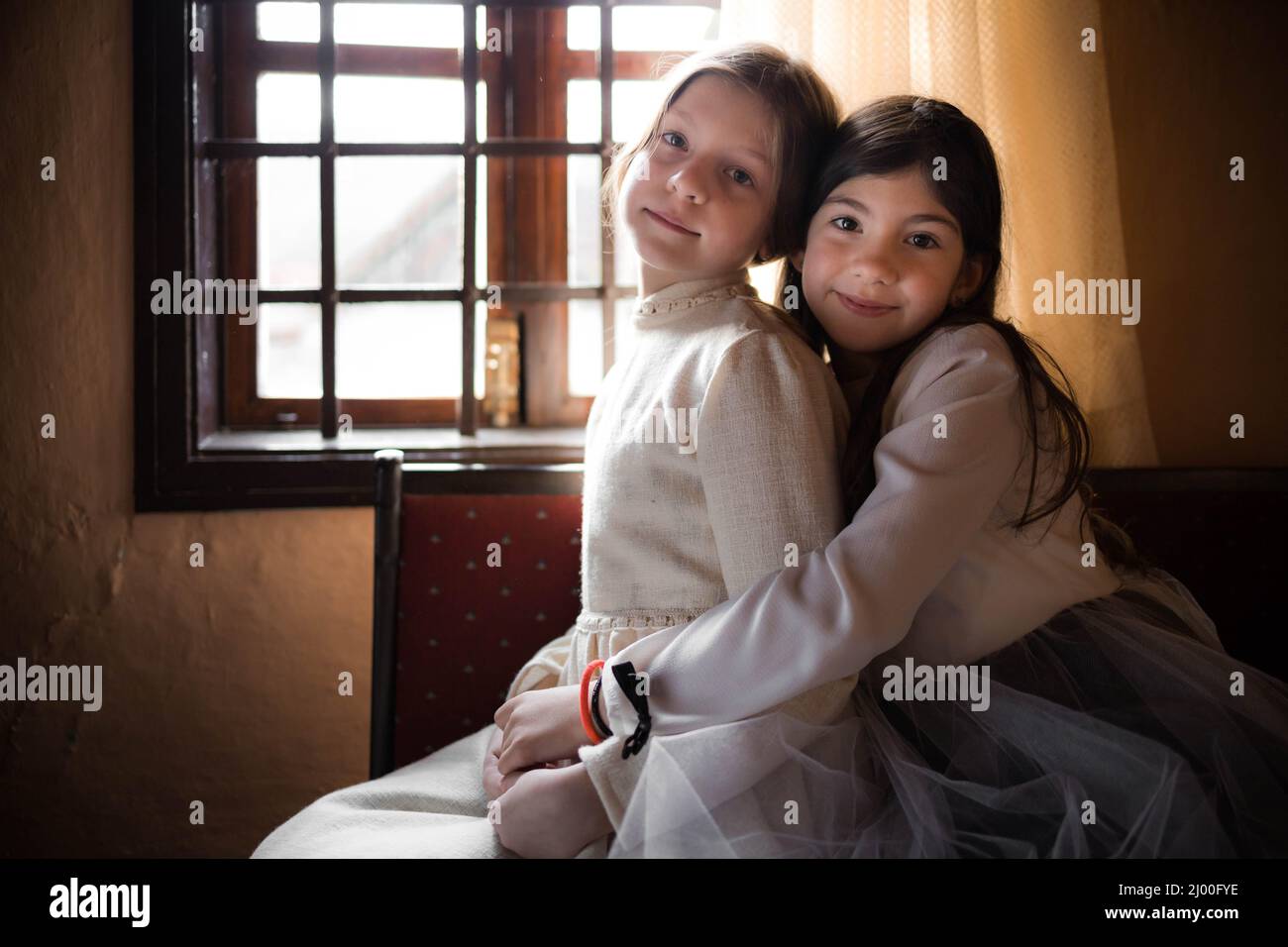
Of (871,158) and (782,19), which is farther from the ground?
(782,19)

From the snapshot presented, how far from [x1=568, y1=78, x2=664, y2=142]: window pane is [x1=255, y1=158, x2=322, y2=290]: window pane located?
1.48 ft

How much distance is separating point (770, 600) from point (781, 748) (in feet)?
0.41

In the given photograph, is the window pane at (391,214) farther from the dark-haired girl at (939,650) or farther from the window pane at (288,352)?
the dark-haired girl at (939,650)

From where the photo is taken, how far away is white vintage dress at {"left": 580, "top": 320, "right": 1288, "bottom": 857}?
0.80 meters

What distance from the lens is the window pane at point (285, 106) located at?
1.63 m

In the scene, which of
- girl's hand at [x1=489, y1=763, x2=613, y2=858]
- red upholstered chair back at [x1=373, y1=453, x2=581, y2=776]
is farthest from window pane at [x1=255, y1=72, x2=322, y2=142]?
girl's hand at [x1=489, y1=763, x2=613, y2=858]

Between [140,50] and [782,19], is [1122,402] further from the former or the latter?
[140,50]

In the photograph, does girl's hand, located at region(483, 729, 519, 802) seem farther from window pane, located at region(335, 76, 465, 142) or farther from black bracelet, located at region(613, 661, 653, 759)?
window pane, located at region(335, 76, 465, 142)

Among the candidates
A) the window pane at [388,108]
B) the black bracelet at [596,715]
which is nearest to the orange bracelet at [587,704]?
the black bracelet at [596,715]

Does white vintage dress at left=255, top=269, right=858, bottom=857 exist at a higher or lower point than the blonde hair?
lower

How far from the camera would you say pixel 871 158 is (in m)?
0.96

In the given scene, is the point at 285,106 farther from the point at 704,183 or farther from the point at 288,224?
the point at 704,183
